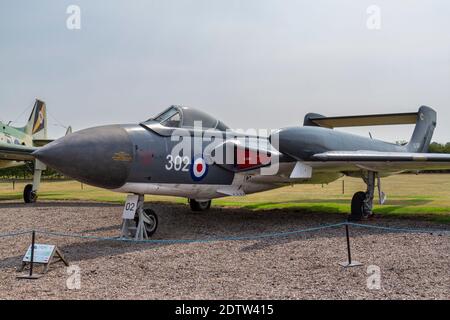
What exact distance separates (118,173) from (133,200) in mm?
939

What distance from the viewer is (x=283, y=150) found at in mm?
10203

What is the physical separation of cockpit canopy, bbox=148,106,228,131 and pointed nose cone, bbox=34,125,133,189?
1.26m

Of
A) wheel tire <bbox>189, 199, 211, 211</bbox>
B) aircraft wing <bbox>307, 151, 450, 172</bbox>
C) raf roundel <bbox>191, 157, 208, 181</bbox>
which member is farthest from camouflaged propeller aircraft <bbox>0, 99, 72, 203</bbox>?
aircraft wing <bbox>307, 151, 450, 172</bbox>

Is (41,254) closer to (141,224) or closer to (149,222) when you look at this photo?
(141,224)

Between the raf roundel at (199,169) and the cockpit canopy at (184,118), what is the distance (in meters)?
0.80

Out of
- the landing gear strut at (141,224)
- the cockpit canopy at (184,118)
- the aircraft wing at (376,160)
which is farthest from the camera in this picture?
the aircraft wing at (376,160)

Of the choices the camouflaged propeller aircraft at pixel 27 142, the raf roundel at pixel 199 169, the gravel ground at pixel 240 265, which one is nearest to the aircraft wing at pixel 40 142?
the camouflaged propeller aircraft at pixel 27 142

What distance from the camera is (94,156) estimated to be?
7.51 metres

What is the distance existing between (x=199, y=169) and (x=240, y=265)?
10.9 ft

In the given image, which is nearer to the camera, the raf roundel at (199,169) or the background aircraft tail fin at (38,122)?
the raf roundel at (199,169)

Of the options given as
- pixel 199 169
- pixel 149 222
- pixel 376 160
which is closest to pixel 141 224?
pixel 149 222

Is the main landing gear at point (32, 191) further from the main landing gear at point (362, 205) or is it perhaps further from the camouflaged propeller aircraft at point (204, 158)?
the main landing gear at point (362, 205)

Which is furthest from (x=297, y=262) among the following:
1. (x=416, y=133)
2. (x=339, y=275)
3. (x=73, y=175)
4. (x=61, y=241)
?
(x=416, y=133)

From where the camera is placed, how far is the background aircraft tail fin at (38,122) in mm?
23359
